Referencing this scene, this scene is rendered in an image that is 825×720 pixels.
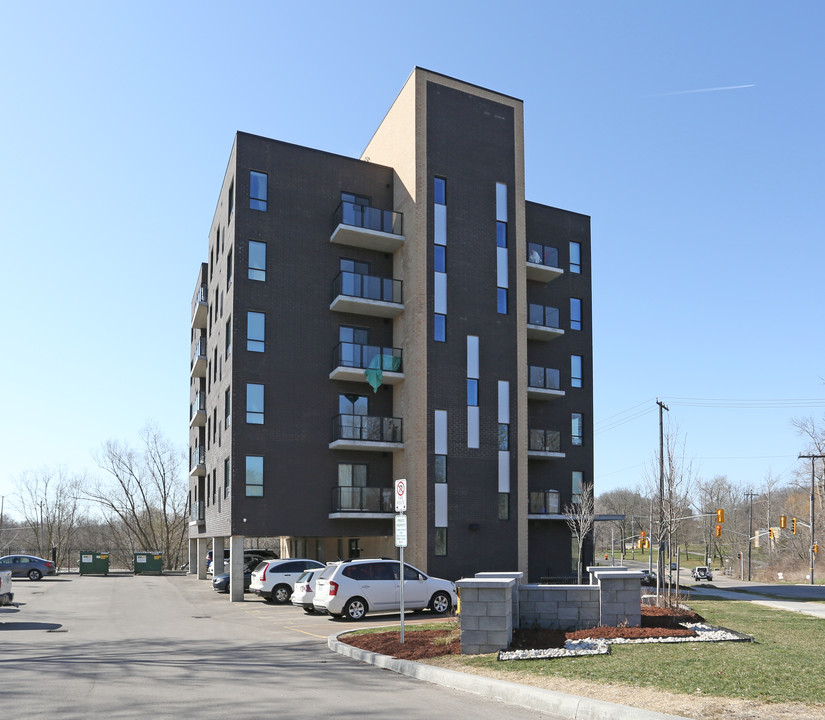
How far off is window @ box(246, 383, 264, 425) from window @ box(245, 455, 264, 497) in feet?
4.97

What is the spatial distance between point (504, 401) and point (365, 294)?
7775 millimetres

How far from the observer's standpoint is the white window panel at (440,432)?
34438mm

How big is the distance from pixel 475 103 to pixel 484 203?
187 inches

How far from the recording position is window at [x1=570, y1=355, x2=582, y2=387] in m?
43.3

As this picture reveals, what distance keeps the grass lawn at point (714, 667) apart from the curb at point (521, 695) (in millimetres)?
851

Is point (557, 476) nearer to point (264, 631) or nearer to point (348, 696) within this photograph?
point (264, 631)

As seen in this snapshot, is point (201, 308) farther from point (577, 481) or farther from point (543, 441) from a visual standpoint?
point (577, 481)

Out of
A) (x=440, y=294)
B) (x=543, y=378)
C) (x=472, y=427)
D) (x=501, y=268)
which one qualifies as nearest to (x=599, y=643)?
(x=472, y=427)

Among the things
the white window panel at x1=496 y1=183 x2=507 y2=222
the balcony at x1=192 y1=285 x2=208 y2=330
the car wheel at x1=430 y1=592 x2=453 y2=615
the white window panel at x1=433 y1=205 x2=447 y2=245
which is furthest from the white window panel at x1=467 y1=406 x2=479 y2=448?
the balcony at x1=192 y1=285 x2=208 y2=330

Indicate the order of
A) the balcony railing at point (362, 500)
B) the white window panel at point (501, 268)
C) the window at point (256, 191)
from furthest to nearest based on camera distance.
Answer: the white window panel at point (501, 268), the window at point (256, 191), the balcony railing at point (362, 500)

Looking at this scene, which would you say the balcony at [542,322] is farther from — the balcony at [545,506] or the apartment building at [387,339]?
the balcony at [545,506]

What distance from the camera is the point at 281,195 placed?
116ft

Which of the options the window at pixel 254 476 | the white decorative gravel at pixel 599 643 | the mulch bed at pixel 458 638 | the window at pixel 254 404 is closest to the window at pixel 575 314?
the window at pixel 254 404

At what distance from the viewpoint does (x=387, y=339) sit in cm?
3725
